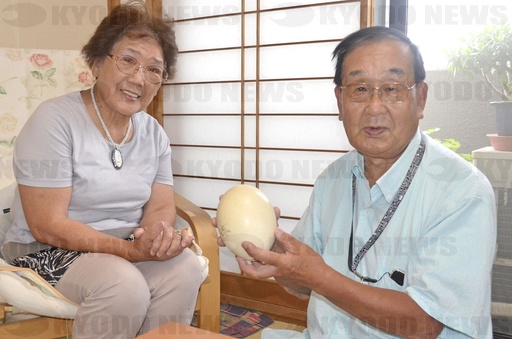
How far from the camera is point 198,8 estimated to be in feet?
10.6

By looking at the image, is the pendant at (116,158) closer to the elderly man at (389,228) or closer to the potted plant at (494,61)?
the elderly man at (389,228)

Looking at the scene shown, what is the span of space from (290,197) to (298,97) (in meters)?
0.55

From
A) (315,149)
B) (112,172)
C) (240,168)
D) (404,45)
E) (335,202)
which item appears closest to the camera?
(404,45)

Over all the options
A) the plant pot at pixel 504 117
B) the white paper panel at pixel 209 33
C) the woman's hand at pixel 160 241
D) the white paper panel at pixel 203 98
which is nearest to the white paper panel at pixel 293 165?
the white paper panel at pixel 203 98

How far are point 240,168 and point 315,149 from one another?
0.51 metres

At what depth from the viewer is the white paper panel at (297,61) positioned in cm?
277

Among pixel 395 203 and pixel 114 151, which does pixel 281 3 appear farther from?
pixel 395 203

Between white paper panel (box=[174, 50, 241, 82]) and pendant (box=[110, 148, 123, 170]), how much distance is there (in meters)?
1.37

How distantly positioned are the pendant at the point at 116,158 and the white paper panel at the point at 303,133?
1.25 meters

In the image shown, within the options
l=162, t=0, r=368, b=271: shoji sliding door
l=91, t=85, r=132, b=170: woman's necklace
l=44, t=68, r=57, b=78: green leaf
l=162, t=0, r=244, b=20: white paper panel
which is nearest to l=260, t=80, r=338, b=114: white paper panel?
l=162, t=0, r=368, b=271: shoji sliding door

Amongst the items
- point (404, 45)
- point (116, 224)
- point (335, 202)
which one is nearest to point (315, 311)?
point (335, 202)

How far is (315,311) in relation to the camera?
49.8 inches

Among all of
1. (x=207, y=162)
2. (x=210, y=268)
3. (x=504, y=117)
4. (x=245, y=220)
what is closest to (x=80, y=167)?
(x=210, y=268)

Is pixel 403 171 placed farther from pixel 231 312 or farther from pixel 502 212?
pixel 231 312
